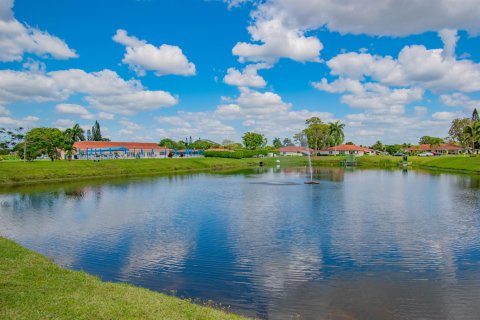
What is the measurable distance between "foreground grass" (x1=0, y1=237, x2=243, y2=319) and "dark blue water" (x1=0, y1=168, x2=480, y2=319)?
2.78m

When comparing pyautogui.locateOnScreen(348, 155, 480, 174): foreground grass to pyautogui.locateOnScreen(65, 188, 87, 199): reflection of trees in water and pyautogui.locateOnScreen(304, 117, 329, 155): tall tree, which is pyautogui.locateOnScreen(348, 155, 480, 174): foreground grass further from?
pyautogui.locateOnScreen(65, 188, 87, 199): reflection of trees in water

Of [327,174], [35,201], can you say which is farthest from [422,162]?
[35,201]

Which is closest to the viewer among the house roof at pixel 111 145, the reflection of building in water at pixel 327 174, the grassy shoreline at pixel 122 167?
the grassy shoreline at pixel 122 167

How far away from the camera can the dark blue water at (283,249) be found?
15.7 meters

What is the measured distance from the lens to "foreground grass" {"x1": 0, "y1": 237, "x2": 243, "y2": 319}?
37.3 ft

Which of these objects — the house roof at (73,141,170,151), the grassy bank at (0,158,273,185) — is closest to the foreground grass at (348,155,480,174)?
the grassy bank at (0,158,273,185)

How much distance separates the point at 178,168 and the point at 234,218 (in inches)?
3096

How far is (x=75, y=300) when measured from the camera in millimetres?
12469

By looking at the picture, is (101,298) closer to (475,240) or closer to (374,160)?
(475,240)

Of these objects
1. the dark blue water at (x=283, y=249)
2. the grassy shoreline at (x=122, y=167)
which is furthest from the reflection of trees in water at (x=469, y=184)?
the grassy shoreline at (x=122, y=167)

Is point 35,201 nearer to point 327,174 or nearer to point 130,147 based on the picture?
point 327,174

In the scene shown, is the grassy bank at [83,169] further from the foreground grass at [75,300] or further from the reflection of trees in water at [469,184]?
the reflection of trees in water at [469,184]

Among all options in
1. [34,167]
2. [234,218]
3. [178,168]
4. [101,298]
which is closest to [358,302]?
[101,298]

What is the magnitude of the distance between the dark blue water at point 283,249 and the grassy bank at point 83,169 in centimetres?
2958
